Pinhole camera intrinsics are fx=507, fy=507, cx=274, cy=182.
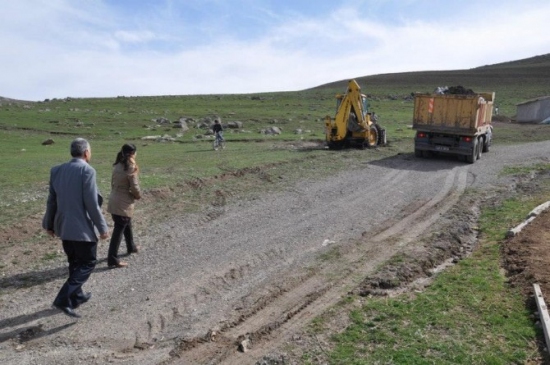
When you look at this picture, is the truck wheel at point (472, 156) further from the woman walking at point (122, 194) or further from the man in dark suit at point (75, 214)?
the man in dark suit at point (75, 214)

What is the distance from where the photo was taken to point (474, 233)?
10680 mm

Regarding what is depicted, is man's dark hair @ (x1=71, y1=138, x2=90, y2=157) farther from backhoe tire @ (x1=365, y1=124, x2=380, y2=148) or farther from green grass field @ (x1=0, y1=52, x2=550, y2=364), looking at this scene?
backhoe tire @ (x1=365, y1=124, x2=380, y2=148)

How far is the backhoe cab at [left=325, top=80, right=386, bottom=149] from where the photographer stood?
2469 centimetres

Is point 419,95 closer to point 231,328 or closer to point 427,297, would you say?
point 427,297

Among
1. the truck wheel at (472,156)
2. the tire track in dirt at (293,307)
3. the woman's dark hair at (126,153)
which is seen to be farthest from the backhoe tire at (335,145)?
the woman's dark hair at (126,153)

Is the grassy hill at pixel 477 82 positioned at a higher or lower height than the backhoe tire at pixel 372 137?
lower

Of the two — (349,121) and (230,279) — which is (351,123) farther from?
(230,279)

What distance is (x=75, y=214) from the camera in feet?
21.6

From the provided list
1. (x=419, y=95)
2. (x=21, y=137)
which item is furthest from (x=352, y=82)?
(x=21, y=137)

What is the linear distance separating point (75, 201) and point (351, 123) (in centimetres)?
1999

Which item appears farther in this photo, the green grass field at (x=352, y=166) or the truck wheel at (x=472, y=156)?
the truck wheel at (x=472, y=156)

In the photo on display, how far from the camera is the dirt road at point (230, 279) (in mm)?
5973

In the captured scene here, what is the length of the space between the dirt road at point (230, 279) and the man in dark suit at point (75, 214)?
44 centimetres

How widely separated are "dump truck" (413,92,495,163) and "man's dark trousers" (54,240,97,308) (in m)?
17.9
